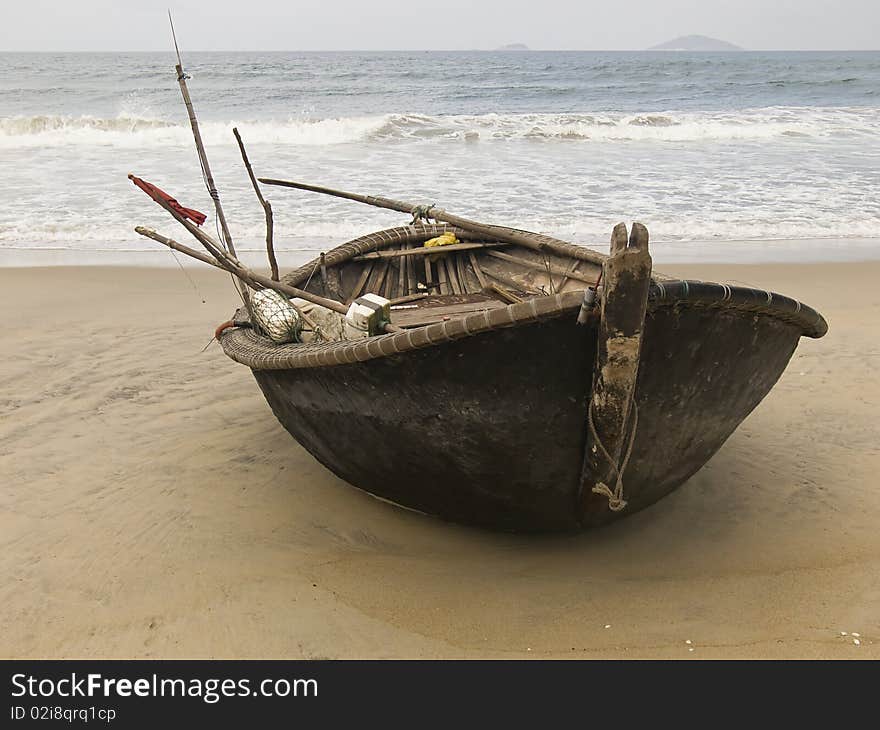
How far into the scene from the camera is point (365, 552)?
9.69 ft

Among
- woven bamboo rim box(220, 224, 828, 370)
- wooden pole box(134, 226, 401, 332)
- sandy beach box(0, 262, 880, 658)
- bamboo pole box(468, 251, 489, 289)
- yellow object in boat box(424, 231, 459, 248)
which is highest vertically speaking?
woven bamboo rim box(220, 224, 828, 370)

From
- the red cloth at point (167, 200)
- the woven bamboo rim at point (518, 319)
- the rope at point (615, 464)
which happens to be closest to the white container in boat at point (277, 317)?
the woven bamboo rim at point (518, 319)

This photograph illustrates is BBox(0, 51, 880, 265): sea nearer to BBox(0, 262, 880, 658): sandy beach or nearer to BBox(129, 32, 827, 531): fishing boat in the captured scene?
BBox(0, 262, 880, 658): sandy beach

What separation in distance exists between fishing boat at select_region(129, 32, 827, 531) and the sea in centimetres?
475

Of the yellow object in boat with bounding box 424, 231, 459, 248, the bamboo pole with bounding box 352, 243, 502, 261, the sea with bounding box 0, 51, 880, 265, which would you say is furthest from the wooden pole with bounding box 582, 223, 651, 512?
the sea with bounding box 0, 51, 880, 265

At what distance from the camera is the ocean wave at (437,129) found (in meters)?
15.7

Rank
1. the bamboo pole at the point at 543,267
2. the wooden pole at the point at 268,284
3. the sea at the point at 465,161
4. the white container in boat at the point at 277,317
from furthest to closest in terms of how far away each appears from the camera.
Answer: the sea at the point at 465,161 < the bamboo pole at the point at 543,267 < the white container in boat at the point at 277,317 < the wooden pole at the point at 268,284

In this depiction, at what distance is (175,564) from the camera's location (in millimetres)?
2926

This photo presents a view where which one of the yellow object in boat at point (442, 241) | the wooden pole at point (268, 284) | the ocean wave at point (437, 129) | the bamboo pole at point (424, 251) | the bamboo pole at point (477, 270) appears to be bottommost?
the ocean wave at point (437, 129)

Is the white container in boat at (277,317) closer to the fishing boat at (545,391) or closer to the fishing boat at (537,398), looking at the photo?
the fishing boat at (545,391)

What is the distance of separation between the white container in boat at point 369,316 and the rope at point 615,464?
0.92 metres

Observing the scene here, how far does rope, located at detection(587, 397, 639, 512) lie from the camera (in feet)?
7.46

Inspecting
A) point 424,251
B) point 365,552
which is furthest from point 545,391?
point 424,251

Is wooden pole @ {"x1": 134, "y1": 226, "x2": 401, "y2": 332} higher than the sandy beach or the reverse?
higher
